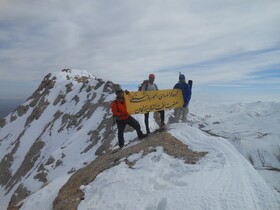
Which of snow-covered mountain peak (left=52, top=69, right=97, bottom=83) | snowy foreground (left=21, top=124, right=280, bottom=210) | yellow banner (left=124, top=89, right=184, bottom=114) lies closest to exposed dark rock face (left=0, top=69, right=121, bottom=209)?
snow-covered mountain peak (left=52, top=69, right=97, bottom=83)

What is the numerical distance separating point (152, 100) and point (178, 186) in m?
9.30

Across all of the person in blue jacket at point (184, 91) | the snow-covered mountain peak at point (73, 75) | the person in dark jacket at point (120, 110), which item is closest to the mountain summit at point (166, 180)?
the person in dark jacket at point (120, 110)

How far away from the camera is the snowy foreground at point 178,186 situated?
820cm

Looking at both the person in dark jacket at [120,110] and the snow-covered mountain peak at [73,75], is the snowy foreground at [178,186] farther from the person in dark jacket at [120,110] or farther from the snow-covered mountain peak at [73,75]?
the snow-covered mountain peak at [73,75]

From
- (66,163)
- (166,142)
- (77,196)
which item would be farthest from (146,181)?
(66,163)

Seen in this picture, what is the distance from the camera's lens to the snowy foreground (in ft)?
26.9

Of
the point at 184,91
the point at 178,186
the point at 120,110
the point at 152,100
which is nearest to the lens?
the point at 178,186

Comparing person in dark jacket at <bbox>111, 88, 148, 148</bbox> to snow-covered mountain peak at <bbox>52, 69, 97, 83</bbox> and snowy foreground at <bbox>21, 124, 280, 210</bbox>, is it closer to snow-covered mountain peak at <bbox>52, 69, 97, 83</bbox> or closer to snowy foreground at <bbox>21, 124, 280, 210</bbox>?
snowy foreground at <bbox>21, 124, 280, 210</bbox>

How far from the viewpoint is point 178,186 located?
9.41 meters

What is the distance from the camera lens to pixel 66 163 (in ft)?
124

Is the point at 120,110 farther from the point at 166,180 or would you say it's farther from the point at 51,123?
the point at 51,123

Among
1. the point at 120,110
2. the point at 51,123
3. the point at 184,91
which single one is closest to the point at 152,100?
the point at 184,91

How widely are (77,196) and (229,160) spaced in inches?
224

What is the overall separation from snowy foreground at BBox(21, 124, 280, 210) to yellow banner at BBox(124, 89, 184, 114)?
4.77m
